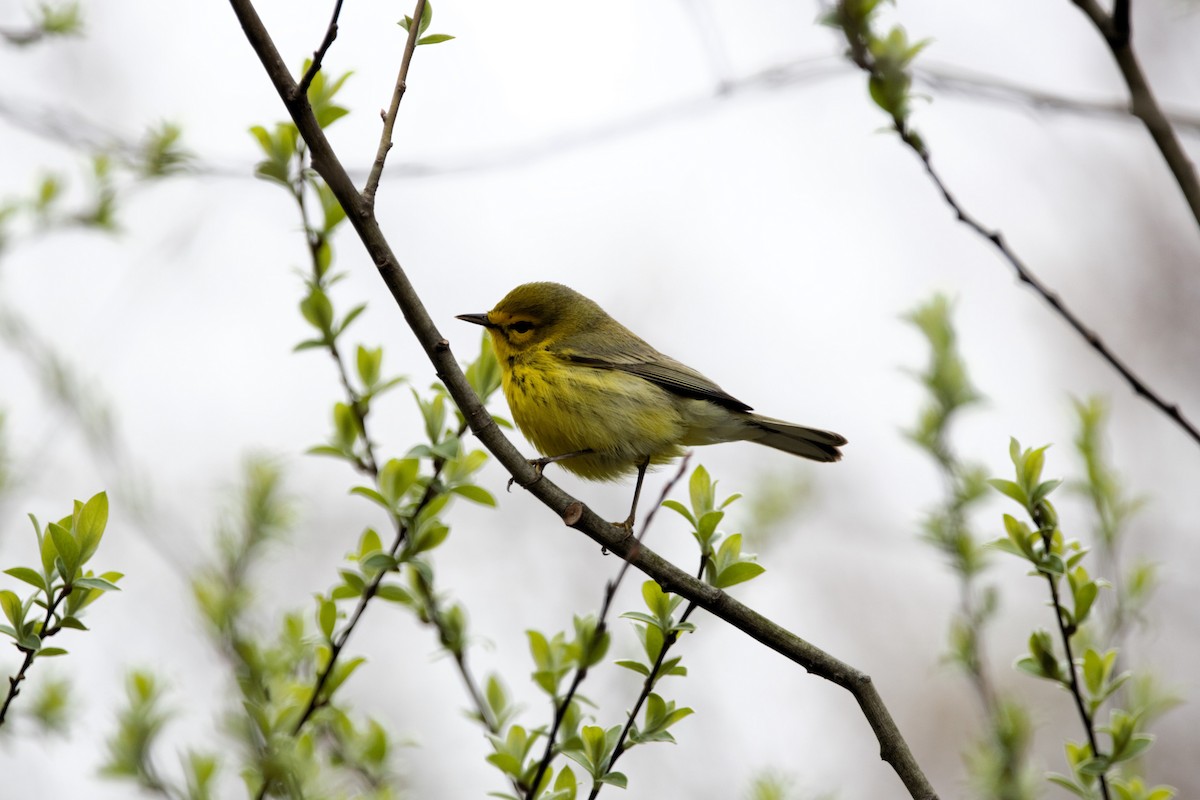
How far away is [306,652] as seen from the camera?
10.9ft

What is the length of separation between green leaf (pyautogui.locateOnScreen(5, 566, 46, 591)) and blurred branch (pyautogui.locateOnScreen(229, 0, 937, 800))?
1.03m

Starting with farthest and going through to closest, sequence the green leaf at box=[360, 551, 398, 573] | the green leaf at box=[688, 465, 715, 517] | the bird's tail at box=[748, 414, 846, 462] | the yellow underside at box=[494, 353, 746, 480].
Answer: the bird's tail at box=[748, 414, 846, 462] < the yellow underside at box=[494, 353, 746, 480] < the green leaf at box=[688, 465, 715, 517] < the green leaf at box=[360, 551, 398, 573]

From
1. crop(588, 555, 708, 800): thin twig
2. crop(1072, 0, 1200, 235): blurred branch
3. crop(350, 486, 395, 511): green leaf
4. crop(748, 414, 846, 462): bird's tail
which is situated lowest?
crop(588, 555, 708, 800): thin twig

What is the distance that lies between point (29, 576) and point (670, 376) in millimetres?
3352

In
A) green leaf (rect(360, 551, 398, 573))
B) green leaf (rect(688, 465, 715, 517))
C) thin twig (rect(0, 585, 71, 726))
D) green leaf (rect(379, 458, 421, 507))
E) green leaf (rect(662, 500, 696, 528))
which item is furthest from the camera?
green leaf (rect(379, 458, 421, 507))

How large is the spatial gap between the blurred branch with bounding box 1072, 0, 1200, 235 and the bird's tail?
9.45 ft

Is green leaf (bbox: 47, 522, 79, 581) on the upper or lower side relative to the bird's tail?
lower

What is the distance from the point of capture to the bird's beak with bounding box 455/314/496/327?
4.99m

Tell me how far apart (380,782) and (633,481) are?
90.6 inches

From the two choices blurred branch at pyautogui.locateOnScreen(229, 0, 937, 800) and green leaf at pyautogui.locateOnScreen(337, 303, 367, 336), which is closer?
blurred branch at pyautogui.locateOnScreen(229, 0, 937, 800)

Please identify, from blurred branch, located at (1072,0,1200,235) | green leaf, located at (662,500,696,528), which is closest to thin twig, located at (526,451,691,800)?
green leaf, located at (662,500,696,528)

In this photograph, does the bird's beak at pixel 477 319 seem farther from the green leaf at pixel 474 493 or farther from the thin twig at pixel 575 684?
the thin twig at pixel 575 684

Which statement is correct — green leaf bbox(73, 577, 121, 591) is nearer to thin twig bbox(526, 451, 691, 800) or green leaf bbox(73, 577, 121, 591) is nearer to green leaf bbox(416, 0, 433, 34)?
thin twig bbox(526, 451, 691, 800)

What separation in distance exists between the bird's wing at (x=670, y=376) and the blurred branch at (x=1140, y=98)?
2.89m
